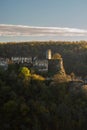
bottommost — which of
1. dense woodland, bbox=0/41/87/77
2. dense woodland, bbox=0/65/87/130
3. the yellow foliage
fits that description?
dense woodland, bbox=0/65/87/130

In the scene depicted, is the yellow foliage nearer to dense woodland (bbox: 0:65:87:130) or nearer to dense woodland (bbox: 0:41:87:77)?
dense woodland (bbox: 0:65:87:130)

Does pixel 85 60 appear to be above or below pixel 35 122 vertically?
above

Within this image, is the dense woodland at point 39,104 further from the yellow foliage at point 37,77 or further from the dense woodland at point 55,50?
the dense woodland at point 55,50

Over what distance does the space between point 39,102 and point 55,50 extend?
1586 centimetres

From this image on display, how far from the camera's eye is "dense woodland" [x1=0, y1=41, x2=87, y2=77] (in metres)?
35.0

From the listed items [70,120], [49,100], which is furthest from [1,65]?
[70,120]

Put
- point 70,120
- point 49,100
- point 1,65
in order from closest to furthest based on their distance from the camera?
point 70,120, point 49,100, point 1,65

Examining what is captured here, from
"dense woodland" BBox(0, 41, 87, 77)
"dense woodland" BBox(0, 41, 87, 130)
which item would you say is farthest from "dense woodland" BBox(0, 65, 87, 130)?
"dense woodland" BBox(0, 41, 87, 77)

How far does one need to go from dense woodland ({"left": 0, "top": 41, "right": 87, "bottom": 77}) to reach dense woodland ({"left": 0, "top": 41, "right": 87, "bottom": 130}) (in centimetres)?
787

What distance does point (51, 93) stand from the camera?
24.0 metres

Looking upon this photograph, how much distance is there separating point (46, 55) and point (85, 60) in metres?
2.81

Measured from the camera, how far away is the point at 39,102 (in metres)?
23.2

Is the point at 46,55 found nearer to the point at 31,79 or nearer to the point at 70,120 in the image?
the point at 31,79

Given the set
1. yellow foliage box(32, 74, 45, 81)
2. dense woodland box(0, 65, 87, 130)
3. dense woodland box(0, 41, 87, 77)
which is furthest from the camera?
dense woodland box(0, 41, 87, 77)
